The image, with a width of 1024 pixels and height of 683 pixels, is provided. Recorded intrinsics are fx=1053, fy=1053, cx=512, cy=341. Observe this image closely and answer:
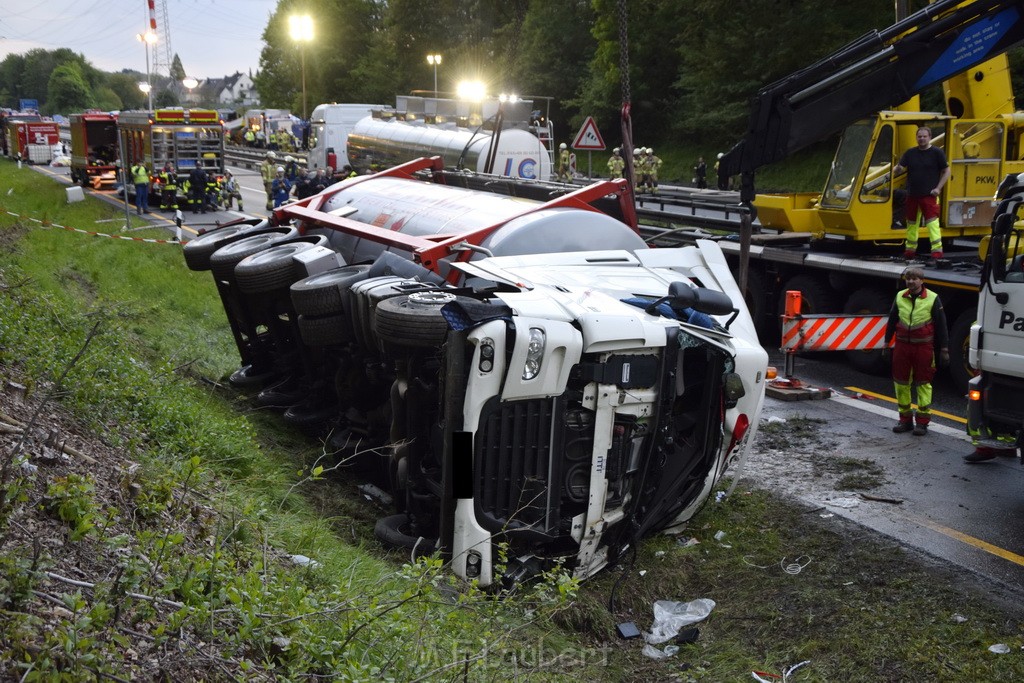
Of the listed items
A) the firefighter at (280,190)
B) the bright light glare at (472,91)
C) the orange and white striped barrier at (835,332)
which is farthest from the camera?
the bright light glare at (472,91)

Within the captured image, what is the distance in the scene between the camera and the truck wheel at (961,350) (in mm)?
10477

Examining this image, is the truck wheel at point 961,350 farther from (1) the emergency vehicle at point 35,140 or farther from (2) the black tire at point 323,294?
(1) the emergency vehicle at point 35,140

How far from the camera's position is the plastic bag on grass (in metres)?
5.72

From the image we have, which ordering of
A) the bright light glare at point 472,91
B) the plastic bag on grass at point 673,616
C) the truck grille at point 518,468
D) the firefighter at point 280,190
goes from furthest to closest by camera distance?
1. the bright light glare at point 472,91
2. the firefighter at point 280,190
3. the plastic bag on grass at point 673,616
4. the truck grille at point 518,468

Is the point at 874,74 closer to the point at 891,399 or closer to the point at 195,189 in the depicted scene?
the point at 891,399

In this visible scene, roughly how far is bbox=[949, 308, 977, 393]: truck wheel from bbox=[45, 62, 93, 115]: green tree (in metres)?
112

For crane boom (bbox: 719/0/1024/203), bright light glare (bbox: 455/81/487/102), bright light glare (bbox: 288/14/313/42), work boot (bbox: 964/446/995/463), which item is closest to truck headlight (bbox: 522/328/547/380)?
work boot (bbox: 964/446/995/463)

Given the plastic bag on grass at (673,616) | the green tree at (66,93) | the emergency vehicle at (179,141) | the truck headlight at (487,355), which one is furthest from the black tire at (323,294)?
the green tree at (66,93)

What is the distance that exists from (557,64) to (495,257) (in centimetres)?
4771

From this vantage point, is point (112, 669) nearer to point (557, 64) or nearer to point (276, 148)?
point (557, 64)

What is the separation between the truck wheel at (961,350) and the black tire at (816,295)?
1.93m

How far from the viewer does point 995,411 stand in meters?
7.58

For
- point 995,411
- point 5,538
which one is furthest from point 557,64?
point 5,538

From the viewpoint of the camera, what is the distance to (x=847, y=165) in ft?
41.6
